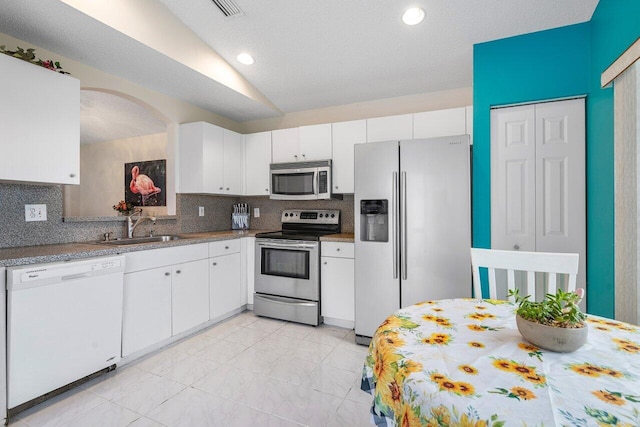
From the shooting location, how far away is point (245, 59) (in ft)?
9.68

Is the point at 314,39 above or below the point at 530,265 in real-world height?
above

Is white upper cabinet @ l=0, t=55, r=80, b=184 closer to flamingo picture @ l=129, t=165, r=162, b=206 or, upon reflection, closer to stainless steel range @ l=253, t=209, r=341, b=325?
stainless steel range @ l=253, t=209, r=341, b=325

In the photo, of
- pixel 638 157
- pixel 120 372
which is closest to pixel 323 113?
pixel 638 157

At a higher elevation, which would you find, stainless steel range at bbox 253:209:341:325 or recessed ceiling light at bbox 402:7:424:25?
recessed ceiling light at bbox 402:7:424:25

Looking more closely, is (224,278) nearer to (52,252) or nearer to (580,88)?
(52,252)

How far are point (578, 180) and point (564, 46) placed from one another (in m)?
1.02

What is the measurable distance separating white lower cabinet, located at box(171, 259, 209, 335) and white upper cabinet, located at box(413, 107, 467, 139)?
8.04 feet

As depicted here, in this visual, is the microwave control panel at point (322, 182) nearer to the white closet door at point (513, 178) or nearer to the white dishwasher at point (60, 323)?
the white closet door at point (513, 178)

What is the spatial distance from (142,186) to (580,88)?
499 cm

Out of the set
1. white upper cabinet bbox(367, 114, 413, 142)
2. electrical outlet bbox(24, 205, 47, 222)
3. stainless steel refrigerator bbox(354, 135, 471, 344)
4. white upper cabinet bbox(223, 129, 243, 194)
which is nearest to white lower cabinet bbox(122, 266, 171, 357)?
electrical outlet bbox(24, 205, 47, 222)

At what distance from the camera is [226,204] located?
4082mm

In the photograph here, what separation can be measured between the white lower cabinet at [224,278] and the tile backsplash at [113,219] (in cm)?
61

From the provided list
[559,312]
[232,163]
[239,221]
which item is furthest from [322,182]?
[559,312]

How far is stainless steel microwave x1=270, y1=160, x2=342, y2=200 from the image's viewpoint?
10.8ft
